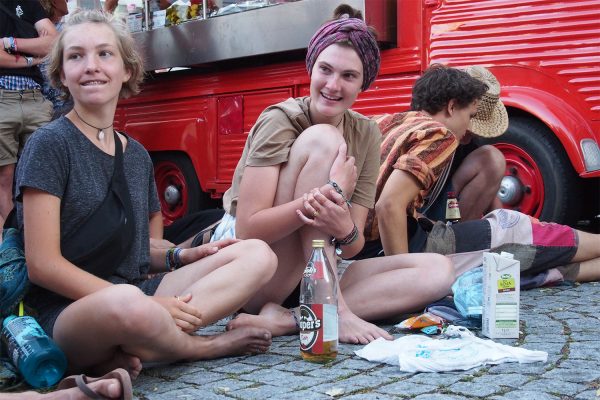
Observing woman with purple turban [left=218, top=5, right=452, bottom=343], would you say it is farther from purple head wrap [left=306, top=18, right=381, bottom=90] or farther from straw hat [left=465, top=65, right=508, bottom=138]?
straw hat [left=465, top=65, right=508, bottom=138]

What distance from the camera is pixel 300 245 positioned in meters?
3.27

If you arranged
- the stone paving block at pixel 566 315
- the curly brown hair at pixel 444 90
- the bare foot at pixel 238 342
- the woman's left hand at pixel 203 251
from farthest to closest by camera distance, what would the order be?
the curly brown hair at pixel 444 90
the stone paving block at pixel 566 315
the woman's left hand at pixel 203 251
the bare foot at pixel 238 342

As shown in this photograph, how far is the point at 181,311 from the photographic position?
261 cm

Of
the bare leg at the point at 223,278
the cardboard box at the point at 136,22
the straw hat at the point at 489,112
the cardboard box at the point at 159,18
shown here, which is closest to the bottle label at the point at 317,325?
the bare leg at the point at 223,278

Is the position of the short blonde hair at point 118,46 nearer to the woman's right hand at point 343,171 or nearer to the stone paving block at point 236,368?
the woman's right hand at point 343,171

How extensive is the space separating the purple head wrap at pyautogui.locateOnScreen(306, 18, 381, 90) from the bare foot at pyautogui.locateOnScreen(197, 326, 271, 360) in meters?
1.11

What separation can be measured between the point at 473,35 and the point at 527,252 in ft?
6.66

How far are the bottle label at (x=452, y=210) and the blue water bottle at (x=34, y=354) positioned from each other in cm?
252

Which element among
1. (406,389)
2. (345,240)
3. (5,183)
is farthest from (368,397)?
(5,183)

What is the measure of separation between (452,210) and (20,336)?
2.63 meters

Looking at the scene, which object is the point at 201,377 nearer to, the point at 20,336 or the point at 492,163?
the point at 20,336

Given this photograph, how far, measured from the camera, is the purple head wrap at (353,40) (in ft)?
10.7

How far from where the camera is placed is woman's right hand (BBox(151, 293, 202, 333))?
102 inches

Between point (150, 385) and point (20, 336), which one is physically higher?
point (20, 336)
